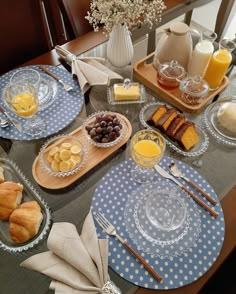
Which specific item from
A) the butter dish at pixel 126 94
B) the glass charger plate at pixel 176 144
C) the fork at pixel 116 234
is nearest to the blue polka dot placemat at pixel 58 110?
the butter dish at pixel 126 94

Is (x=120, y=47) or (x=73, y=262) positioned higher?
(x=120, y=47)

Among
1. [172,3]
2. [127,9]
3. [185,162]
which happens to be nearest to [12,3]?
[127,9]

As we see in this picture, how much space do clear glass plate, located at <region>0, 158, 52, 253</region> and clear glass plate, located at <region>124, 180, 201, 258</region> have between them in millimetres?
200

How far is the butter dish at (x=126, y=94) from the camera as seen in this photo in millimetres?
972

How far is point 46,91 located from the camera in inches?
39.3

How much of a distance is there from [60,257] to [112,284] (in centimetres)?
13

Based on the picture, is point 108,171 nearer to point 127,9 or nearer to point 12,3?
point 127,9

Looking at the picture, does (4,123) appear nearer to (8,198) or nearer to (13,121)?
(13,121)

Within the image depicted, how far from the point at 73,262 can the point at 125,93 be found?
0.58m

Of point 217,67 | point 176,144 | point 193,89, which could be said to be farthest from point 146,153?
point 217,67

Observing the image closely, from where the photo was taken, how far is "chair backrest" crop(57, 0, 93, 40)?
126cm

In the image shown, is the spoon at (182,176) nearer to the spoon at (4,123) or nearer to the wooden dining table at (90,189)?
the wooden dining table at (90,189)

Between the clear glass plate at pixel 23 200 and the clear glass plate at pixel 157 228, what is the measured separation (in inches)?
7.9

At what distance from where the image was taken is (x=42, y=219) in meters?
0.69
